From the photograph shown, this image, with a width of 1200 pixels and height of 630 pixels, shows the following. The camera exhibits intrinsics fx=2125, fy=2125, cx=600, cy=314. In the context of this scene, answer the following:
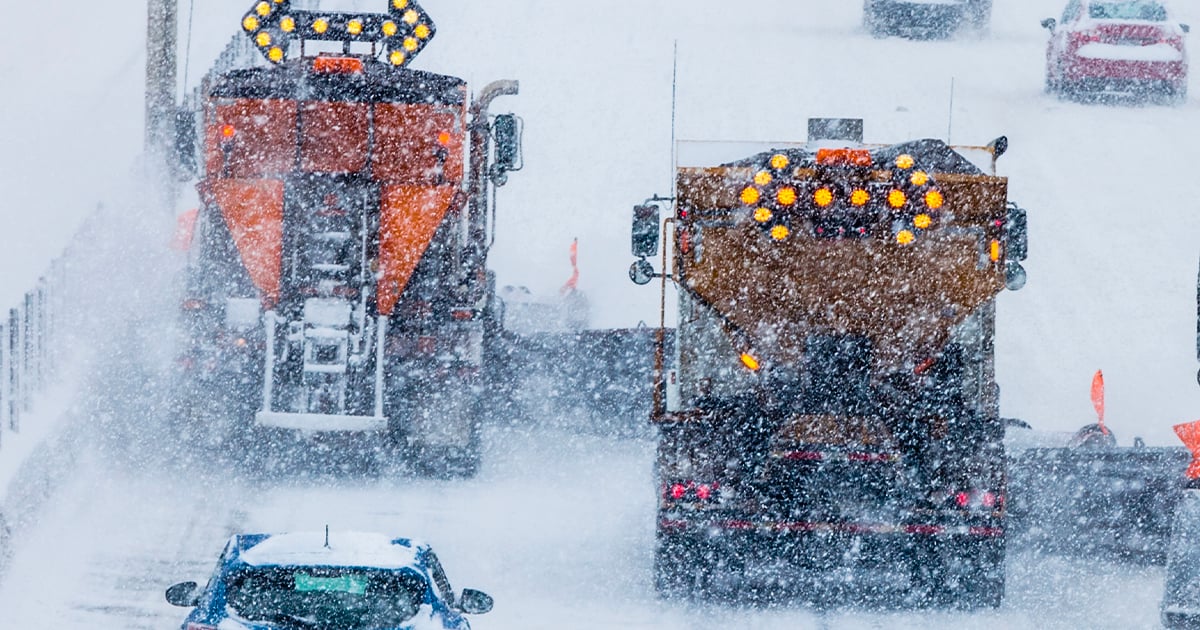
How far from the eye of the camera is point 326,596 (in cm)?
752

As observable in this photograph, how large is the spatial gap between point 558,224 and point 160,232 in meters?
6.75

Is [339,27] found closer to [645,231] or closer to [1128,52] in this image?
[645,231]

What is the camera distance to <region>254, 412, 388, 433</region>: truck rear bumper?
13.9 metres

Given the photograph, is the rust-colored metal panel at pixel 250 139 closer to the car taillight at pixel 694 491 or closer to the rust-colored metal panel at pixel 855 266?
the rust-colored metal panel at pixel 855 266

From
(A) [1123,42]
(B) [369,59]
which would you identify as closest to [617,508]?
(B) [369,59]

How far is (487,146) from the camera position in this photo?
15203 millimetres

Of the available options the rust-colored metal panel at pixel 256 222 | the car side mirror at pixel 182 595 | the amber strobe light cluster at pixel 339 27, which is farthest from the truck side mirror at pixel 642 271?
the car side mirror at pixel 182 595

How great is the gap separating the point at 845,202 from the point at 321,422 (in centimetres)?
415

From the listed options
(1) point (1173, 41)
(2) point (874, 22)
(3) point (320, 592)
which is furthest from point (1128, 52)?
(3) point (320, 592)

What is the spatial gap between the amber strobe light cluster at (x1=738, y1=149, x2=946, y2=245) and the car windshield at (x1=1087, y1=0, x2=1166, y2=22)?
1729 centimetres

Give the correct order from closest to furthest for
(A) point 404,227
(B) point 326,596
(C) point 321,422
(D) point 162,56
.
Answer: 1. (B) point 326,596
2. (C) point 321,422
3. (A) point 404,227
4. (D) point 162,56

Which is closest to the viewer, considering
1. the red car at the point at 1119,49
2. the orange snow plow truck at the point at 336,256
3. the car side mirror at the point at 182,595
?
the car side mirror at the point at 182,595

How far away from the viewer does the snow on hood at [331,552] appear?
7574 millimetres

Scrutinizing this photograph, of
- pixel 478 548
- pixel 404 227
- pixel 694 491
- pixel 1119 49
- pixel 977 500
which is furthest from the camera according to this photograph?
pixel 1119 49
